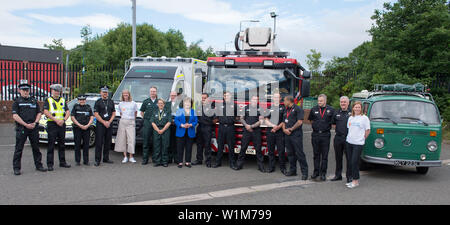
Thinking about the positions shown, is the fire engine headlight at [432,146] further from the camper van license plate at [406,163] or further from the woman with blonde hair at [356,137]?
the woman with blonde hair at [356,137]

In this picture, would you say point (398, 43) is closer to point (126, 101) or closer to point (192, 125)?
point (192, 125)

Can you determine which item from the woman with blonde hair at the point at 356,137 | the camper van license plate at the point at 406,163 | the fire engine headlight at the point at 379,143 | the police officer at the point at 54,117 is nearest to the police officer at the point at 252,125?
the woman with blonde hair at the point at 356,137

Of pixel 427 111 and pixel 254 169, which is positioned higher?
pixel 427 111

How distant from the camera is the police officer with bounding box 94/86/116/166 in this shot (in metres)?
8.55

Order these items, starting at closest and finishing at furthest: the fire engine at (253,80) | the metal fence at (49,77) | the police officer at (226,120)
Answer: the police officer at (226,120)
the fire engine at (253,80)
the metal fence at (49,77)

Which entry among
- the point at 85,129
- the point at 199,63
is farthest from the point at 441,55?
the point at 85,129

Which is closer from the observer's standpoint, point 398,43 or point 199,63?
point 199,63

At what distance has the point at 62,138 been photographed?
810 cm

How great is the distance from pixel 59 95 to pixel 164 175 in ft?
10.1

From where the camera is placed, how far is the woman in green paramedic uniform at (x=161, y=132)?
8.60m

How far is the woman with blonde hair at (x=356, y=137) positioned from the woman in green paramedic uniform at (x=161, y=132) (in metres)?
4.22

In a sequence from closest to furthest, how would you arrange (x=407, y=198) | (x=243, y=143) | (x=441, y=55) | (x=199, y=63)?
(x=407, y=198) → (x=243, y=143) → (x=199, y=63) → (x=441, y=55)

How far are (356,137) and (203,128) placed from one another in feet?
11.7
